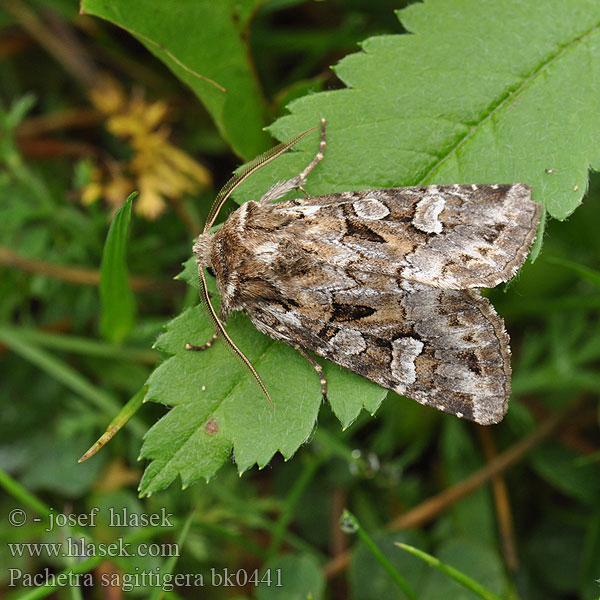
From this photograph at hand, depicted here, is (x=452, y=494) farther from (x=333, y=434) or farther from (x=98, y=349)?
(x=98, y=349)

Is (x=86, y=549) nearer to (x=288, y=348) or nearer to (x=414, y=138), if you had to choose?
(x=288, y=348)

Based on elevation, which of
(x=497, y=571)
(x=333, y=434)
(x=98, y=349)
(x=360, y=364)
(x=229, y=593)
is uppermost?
(x=360, y=364)

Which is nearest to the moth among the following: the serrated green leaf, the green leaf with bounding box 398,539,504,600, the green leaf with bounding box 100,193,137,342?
the serrated green leaf

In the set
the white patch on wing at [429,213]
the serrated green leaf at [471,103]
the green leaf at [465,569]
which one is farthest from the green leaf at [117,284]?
the green leaf at [465,569]

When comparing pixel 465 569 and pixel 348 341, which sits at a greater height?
pixel 348 341

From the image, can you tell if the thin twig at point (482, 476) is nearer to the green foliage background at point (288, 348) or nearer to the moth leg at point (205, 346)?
the green foliage background at point (288, 348)

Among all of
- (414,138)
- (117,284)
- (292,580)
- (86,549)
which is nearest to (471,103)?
(414,138)

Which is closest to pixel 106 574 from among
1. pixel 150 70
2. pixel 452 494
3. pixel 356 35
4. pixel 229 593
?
pixel 229 593
